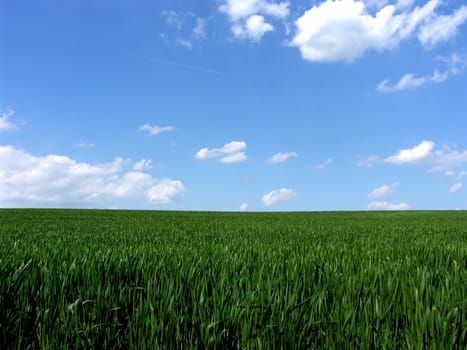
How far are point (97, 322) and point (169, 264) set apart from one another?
114 centimetres

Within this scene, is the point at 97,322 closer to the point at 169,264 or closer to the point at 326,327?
the point at 169,264

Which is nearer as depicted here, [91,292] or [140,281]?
[91,292]

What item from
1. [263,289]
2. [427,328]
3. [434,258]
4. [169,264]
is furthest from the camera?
[434,258]

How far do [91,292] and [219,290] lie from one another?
90 cm

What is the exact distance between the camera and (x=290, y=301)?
2426mm

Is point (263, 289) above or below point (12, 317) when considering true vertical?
above

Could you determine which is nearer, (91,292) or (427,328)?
(427,328)

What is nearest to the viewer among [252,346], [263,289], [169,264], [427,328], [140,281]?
[252,346]

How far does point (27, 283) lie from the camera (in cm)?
288

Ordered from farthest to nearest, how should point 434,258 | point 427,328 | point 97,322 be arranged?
point 434,258 < point 97,322 < point 427,328

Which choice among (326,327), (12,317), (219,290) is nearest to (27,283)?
(12,317)

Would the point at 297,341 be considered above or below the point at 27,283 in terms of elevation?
below

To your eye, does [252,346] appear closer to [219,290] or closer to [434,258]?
[219,290]

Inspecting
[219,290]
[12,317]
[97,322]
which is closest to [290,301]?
[219,290]
